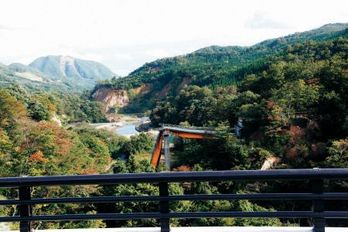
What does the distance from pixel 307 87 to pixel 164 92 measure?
389 ft

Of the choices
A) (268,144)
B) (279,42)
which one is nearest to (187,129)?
(268,144)

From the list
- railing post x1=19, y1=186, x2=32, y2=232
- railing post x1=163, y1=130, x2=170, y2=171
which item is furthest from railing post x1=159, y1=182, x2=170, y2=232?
railing post x1=163, y1=130, x2=170, y2=171

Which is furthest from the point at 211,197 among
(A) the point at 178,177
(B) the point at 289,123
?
(B) the point at 289,123

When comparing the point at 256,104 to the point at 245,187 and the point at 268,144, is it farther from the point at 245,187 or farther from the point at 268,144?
the point at 245,187

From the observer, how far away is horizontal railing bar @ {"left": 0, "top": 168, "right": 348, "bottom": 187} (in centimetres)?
426

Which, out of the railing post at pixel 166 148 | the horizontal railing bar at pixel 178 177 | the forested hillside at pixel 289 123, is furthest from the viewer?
the railing post at pixel 166 148

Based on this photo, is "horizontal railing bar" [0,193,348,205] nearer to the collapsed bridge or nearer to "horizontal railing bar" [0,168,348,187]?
"horizontal railing bar" [0,168,348,187]

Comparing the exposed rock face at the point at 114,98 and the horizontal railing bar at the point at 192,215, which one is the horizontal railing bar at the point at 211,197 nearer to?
the horizontal railing bar at the point at 192,215

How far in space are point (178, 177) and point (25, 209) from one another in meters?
1.62

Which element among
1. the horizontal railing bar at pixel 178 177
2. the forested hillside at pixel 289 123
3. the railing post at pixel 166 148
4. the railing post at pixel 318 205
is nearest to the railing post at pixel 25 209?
the horizontal railing bar at pixel 178 177

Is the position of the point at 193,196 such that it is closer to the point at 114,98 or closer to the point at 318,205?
the point at 318,205

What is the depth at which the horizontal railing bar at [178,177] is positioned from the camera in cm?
426

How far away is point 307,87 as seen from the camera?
4222 cm

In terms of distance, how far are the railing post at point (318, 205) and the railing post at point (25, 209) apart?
2782mm
